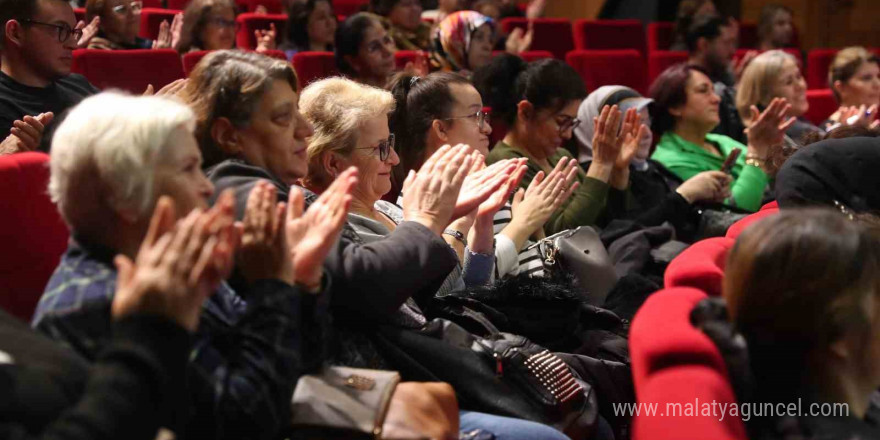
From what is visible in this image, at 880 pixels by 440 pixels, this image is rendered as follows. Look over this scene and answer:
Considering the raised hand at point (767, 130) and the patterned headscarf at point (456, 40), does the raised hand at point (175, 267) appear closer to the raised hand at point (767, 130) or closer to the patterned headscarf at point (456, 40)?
the raised hand at point (767, 130)

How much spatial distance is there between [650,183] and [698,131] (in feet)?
1.62

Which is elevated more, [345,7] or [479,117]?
[479,117]

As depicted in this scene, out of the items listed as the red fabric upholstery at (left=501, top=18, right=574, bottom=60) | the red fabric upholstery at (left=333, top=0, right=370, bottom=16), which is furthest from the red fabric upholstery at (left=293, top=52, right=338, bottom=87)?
the red fabric upholstery at (left=501, top=18, right=574, bottom=60)

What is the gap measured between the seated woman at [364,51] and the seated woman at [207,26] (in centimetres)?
38

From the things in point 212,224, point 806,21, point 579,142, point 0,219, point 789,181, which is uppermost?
point 212,224

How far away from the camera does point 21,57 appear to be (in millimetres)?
2709

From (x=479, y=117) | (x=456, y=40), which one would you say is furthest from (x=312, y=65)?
(x=479, y=117)

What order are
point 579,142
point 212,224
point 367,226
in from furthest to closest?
point 579,142 → point 367,226 → point 212,224

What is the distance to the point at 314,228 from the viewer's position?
1.44 meters

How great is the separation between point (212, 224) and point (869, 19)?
7009mm

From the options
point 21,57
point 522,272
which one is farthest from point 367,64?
point 522,272

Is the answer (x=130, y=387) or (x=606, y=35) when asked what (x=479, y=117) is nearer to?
(x=130, y=387)

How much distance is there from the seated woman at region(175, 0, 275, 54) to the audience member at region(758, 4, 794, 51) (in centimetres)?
383

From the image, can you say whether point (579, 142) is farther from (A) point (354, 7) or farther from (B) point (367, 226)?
(A) point (354, 7)
